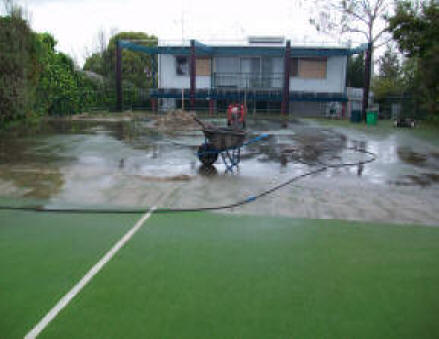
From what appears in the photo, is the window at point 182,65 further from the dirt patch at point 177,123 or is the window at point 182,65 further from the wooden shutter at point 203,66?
the dirt patch at point 177,123

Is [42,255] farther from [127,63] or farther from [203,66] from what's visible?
[127,63]

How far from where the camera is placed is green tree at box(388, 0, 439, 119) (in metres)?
23.9

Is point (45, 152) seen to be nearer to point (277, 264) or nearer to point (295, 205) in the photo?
point (295, 205)

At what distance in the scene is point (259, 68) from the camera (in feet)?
122

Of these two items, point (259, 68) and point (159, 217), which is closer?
point (159, 217)

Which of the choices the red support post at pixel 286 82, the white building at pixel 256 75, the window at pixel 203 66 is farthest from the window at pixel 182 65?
the red support post at pixel 286 82

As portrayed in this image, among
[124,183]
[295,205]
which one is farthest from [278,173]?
[124,183]

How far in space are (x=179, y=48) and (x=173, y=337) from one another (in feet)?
110

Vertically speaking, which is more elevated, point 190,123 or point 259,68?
point 259,68

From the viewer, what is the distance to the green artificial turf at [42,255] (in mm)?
4121

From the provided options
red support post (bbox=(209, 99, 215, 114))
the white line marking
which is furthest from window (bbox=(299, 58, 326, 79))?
the white line marking

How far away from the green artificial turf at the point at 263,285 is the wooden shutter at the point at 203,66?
3169 centimetres

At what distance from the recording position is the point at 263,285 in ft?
15.5

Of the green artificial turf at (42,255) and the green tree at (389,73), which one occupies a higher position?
the green tree at (389,73)
